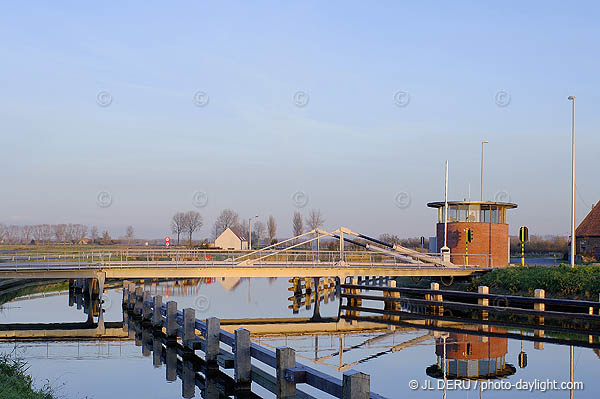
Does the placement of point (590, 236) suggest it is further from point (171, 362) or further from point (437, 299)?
point (171, 362)

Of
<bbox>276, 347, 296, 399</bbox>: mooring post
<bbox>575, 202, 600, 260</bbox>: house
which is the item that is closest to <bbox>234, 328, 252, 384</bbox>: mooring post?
<bbox>276, 347, 296, 399</bbox>: mooring post

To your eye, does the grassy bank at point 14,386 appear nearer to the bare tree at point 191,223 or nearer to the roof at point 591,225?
the roof at point 591,225

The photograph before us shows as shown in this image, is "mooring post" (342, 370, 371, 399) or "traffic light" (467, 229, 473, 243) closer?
"mooring post" (342, 370, 371, 399)

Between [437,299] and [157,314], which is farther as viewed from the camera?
[437,299]

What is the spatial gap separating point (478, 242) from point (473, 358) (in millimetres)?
22999

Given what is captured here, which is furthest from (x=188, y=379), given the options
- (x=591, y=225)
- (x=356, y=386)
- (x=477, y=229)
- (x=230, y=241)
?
(x=230, y=241)

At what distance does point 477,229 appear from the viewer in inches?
1558

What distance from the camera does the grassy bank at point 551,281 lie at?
1120 inches

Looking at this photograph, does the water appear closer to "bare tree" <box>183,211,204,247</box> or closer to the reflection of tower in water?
the reflection of tower in water

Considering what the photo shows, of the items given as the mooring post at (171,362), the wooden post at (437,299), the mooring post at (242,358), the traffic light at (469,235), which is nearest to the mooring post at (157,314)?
the mooring post at (171,362)

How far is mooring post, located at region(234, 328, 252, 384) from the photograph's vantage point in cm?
1373

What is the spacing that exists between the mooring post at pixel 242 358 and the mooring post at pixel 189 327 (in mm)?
4570

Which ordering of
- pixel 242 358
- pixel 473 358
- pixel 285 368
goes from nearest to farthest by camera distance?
pixel 285 368
pixel 242 358
pixel 473 358

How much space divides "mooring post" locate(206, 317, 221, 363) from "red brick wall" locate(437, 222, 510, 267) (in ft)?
85.3
